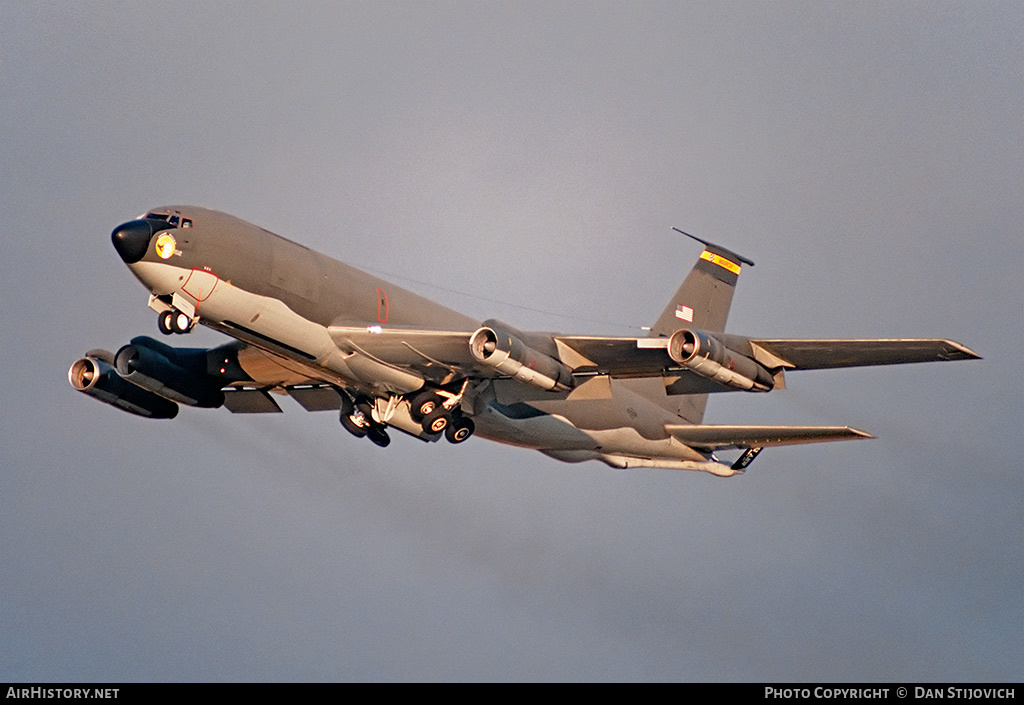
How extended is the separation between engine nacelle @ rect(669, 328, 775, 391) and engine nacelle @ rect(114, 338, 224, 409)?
56.2ft

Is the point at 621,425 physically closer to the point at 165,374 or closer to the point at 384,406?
the point at 384,406

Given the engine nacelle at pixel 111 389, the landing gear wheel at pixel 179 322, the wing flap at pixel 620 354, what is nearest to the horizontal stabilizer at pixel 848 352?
the wing flap at pixel 620 354

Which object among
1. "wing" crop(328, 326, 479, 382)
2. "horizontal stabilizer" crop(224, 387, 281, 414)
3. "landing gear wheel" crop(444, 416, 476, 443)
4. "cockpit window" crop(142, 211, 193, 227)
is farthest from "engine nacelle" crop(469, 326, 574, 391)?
"horizontal stabilizer" crop(224, 387, 281, 414)

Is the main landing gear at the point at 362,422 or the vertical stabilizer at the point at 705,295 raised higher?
the vertical stabilizer at the point at 705,295

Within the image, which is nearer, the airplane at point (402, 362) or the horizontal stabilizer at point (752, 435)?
the airplane at point (402, 362)

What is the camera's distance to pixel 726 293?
54.2 metres

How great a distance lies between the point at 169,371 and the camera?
151 ft

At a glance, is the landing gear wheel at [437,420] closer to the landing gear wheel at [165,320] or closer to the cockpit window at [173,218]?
the landing gear wheel at [165,320]

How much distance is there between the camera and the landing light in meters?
37.4

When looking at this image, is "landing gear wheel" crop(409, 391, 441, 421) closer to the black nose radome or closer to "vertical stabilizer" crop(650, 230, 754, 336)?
the black nose radome

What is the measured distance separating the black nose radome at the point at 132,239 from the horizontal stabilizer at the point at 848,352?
16371mm

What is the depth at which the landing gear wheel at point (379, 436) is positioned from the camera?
4453cm
